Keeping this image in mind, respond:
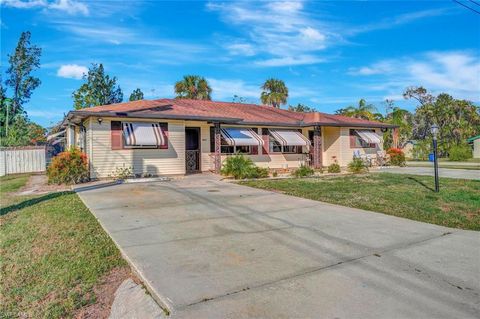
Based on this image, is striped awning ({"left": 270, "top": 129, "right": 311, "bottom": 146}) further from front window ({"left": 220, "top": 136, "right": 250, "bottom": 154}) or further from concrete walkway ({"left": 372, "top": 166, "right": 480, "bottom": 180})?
concrete walkway ({"left": 372, "top": 166, "right": 480, "bottom": 180})

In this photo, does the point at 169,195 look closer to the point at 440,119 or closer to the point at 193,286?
the point at 193,286

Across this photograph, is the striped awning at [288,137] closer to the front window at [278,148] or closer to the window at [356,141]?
the front window at [278,148]

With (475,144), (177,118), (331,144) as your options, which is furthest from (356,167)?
(475,144)

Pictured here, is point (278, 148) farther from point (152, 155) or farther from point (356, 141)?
point (152, 155)

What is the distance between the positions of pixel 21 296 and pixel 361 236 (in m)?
4.90

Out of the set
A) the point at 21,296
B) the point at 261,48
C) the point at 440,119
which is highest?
the point at 261,48

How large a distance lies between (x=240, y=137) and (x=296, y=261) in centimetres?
1308

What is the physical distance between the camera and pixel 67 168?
1268 cm

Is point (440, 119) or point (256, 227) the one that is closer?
point (256, 227)

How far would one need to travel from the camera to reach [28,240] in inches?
217

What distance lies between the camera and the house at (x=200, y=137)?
45.8ft

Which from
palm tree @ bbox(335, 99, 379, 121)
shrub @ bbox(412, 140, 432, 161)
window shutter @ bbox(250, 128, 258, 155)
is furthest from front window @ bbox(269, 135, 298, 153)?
shrub @ bbox(412, 140, 432, 161)

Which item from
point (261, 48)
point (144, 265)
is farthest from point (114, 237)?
point (261, 48)

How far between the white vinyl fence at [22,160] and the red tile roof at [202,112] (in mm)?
7715
